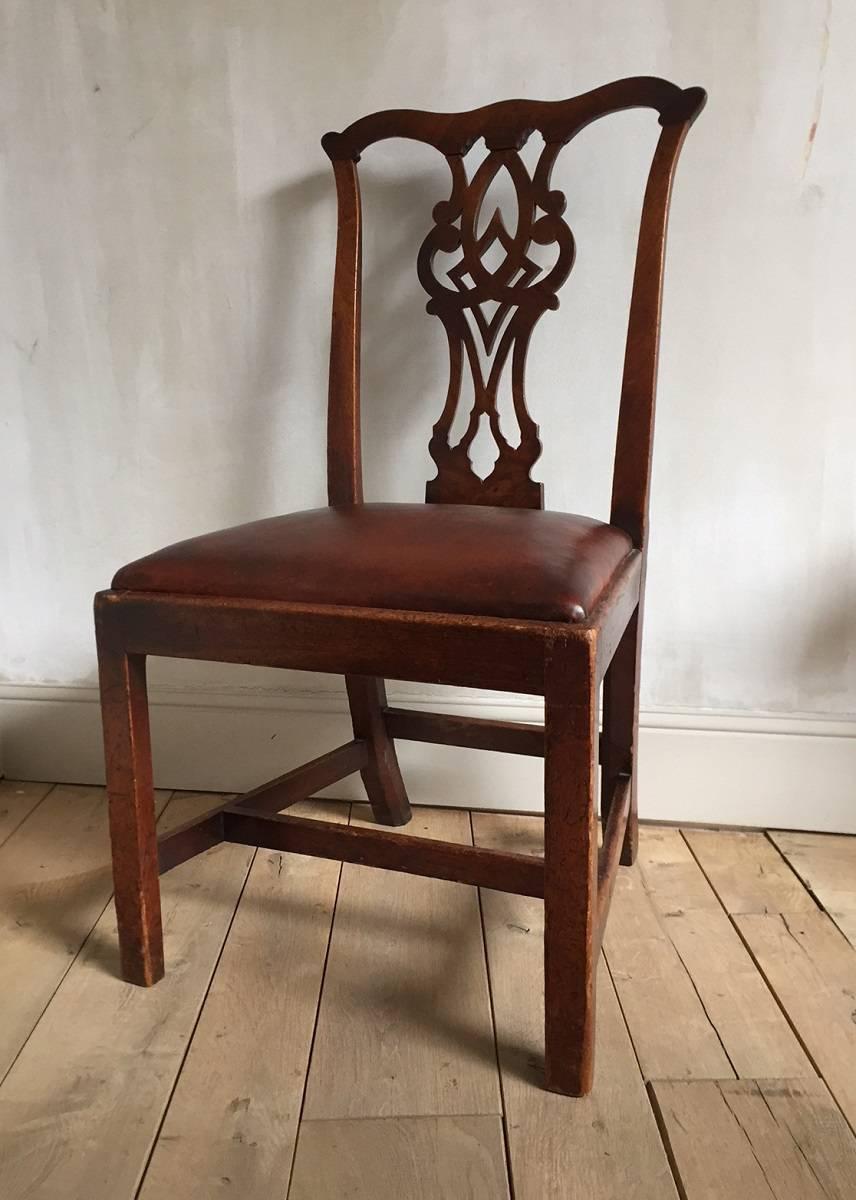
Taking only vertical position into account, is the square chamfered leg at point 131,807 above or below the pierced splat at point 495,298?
below

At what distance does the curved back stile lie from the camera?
1.18 metres

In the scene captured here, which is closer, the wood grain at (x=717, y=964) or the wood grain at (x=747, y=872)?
the wood grain at (x=717, y=964)

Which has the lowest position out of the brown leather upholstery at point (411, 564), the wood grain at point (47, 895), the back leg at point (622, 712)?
the wood grain at point (47, 895)

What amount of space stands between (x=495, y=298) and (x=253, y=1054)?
0.96 meters

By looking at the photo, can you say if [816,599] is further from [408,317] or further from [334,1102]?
[334,1102]

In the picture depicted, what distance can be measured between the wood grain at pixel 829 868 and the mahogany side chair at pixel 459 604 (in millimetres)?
261

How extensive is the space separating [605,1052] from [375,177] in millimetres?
1221

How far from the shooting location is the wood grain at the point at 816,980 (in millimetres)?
964

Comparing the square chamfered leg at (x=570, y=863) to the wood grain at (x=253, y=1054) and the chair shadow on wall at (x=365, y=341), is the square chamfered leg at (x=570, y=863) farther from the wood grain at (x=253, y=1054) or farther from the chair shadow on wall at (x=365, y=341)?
the chair shadow on wall at (x=365, y=341)

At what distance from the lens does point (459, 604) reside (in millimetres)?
881

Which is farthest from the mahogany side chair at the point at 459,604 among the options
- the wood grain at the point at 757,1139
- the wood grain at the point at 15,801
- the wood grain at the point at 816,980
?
the wood grain at the point at 15,801

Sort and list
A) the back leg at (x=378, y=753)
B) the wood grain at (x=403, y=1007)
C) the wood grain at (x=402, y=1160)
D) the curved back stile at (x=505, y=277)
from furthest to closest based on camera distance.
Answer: the back leg at (x=378, y=753)
the curved back stile at (x=505, y=277)
the wood grain at (x=403, y=1007)
the wood grain at (x=402, y=1160)

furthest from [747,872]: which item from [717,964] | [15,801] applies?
[15,801]

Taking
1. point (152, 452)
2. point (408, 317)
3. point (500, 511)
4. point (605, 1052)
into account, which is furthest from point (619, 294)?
point (605, 1052)
